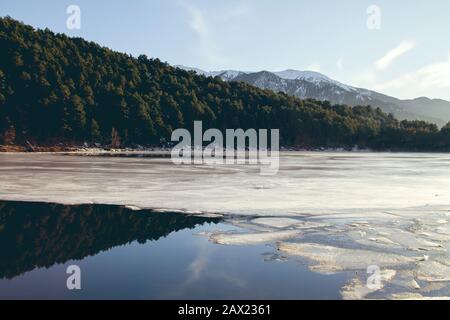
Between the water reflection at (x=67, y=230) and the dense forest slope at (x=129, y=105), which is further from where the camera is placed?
the dense forest slope at (x=129, y=105)

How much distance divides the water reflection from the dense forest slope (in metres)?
95.5

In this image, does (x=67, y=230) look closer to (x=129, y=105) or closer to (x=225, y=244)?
(x=225, y=244)

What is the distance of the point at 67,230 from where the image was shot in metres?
12.5

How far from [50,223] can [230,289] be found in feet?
25.7

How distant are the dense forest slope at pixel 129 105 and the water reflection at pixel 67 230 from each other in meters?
95.5

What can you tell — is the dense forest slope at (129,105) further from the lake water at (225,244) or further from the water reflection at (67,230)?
the lake water at (225,244)

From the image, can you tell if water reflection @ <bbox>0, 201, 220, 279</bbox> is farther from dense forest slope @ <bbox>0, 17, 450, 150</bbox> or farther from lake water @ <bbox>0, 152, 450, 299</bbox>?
dense forest slope @ <bbox>0, 17, 450, 150</bbox>

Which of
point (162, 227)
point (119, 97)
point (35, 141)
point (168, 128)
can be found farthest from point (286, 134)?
point (162, 227)

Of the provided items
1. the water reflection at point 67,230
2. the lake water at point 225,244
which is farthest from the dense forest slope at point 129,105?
the lake water at point 225,244

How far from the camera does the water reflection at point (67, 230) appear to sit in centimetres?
965

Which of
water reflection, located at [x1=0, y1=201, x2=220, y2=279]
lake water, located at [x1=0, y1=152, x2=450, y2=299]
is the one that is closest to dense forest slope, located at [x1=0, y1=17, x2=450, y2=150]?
water reflection, located at [x1=0, y1=201, x2=220, y2=279]

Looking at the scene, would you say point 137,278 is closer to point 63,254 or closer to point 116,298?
point 116,298
